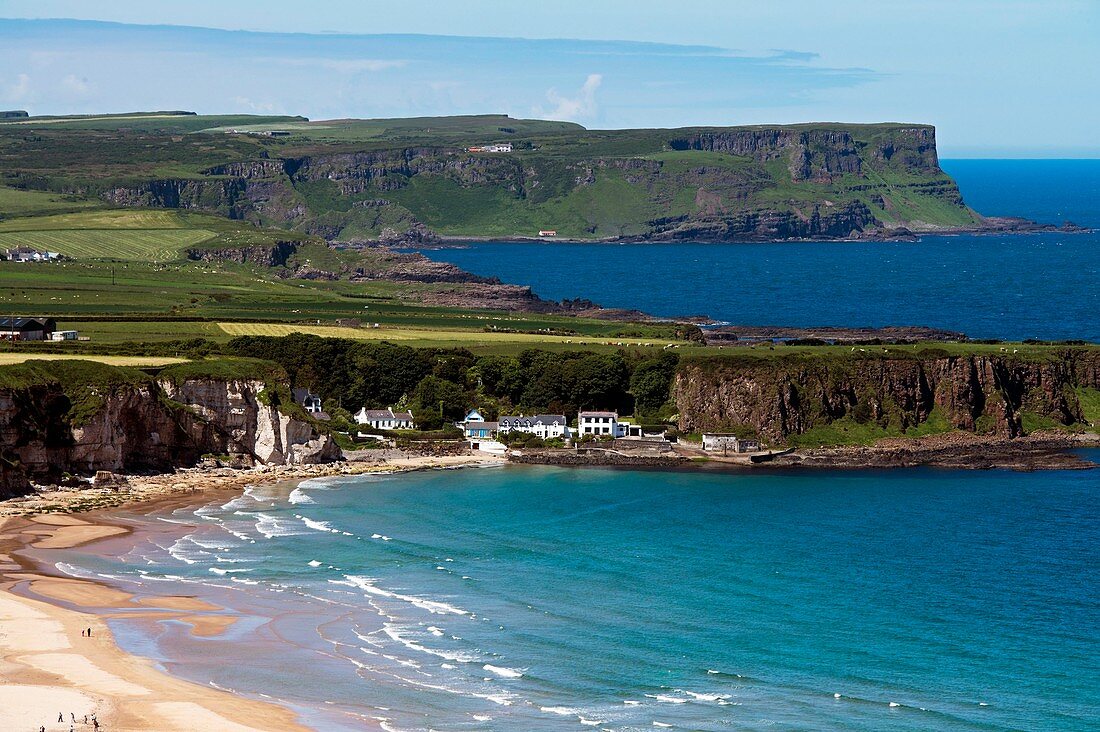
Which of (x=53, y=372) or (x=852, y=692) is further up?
(x=53, y=372)

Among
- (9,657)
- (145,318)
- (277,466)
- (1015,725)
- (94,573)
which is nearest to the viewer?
(1015,725)

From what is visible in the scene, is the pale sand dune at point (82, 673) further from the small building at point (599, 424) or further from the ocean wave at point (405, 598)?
the small building at point (599, 424)

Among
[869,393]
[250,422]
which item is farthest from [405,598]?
[869,393]

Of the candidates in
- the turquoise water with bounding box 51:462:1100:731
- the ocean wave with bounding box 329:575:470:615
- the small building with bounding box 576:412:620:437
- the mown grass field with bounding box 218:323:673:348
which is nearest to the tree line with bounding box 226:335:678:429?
the small building with bounding box 576:412:620:437

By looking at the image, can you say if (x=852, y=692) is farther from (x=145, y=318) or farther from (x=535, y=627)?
(x=145, y=318)

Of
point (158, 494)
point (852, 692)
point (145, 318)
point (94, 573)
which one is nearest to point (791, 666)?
point (852, 692)

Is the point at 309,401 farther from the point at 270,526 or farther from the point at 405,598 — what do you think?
the point at 405,598

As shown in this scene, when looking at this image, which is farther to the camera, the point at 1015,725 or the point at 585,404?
the point at 585,404

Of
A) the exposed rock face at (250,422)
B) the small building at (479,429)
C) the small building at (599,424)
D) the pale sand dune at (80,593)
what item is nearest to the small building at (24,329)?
the exposed rock face at (250,422)
